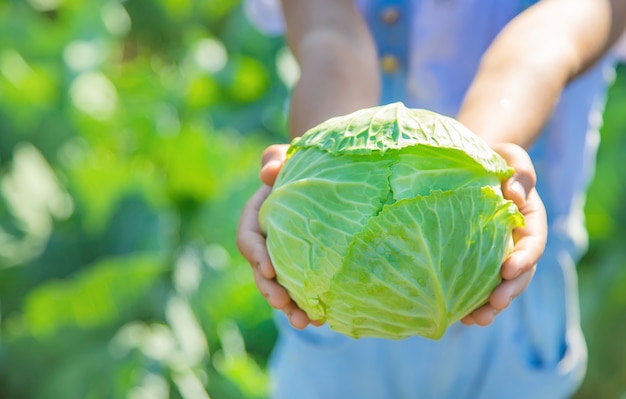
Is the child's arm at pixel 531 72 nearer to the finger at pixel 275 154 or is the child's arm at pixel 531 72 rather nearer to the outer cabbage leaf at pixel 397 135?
the outer cabbage leaf at pixel 397 135

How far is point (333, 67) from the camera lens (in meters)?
1.93

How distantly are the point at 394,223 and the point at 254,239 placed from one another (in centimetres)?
32

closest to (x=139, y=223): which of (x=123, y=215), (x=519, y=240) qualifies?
(x=123, y=215)

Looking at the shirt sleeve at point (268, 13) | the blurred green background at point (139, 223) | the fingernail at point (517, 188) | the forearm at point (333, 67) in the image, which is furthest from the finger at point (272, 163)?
the blurred green background at point (139, 223)

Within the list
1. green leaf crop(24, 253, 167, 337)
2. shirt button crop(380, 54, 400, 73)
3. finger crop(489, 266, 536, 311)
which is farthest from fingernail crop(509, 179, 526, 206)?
green leaf crop(24, 253, 167, 337)

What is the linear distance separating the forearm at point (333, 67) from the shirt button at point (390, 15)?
0.24 feet

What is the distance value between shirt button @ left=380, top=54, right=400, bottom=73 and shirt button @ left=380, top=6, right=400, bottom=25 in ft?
0.24

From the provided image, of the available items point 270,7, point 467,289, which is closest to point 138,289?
point 270,7

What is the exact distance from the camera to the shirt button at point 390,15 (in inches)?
81.0

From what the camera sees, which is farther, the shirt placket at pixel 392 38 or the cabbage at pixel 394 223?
the shirt placket at pixel 392 38

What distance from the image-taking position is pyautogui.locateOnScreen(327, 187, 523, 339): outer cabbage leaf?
1.47m

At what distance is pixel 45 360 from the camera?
3.25 metres

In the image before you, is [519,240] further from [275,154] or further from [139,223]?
[139,223]

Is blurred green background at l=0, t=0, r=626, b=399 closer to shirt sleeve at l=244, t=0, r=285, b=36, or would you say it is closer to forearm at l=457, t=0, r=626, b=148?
shirt sleeve at l=244, t=0, r=285, b=36
